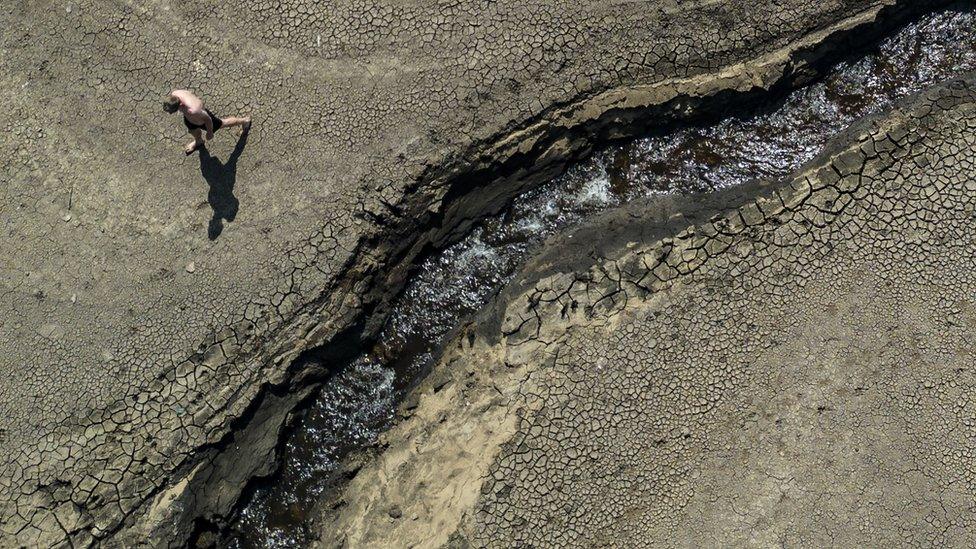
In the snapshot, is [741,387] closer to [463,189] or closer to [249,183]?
[463,189]

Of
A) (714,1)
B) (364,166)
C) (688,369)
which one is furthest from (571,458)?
(714,1)

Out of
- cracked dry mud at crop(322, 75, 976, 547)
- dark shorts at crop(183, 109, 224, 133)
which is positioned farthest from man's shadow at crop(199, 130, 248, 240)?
cracked dry mud at crop(322, 75, 976, 547)

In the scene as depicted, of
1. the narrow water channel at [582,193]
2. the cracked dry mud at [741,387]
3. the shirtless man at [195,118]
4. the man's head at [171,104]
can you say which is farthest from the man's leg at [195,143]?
the cracked dry mud at [741,387]

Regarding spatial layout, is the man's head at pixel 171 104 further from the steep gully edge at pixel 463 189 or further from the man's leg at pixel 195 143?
the steep gully edge at pixel 463 189

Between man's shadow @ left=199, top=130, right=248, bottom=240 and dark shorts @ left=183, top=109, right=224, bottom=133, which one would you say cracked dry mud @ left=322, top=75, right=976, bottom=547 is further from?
dark shorts @ left=183, top=109, right=224, bottom=133

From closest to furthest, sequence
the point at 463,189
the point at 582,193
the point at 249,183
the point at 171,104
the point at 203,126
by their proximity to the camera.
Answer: the point at 171,104, the point at 203,126, the point at 249,183, the point at 463,189, the point at 582,193

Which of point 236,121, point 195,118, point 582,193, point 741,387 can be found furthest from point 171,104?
point 741,387

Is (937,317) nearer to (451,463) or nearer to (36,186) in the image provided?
(451,463)
